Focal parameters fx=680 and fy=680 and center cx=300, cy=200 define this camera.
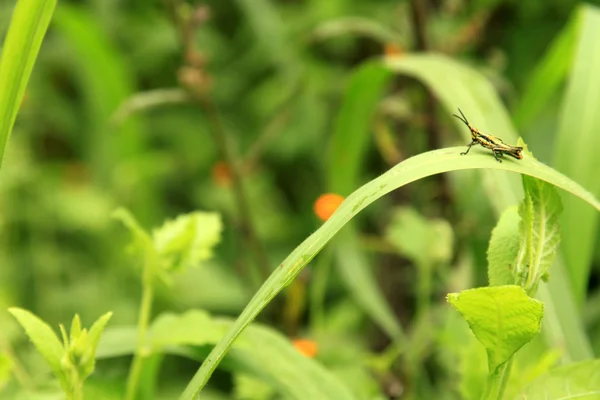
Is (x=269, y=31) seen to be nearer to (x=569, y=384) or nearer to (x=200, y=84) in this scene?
(x=200, y=84)

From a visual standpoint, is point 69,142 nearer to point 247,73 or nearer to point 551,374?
point 247,73

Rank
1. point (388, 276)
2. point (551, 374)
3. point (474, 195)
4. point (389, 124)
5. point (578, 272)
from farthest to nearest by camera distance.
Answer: point (389, 124), point (388, 276), point (474, 195), point (578, 272), point (551, 374)

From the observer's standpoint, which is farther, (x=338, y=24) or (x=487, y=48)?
(x=487, y=48)

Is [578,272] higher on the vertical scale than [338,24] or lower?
lower

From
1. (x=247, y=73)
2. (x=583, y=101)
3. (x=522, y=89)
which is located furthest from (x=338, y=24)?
(x=247, y=73)

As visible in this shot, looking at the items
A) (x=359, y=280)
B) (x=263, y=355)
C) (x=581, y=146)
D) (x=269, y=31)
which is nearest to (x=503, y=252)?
(x=263, y=355)
